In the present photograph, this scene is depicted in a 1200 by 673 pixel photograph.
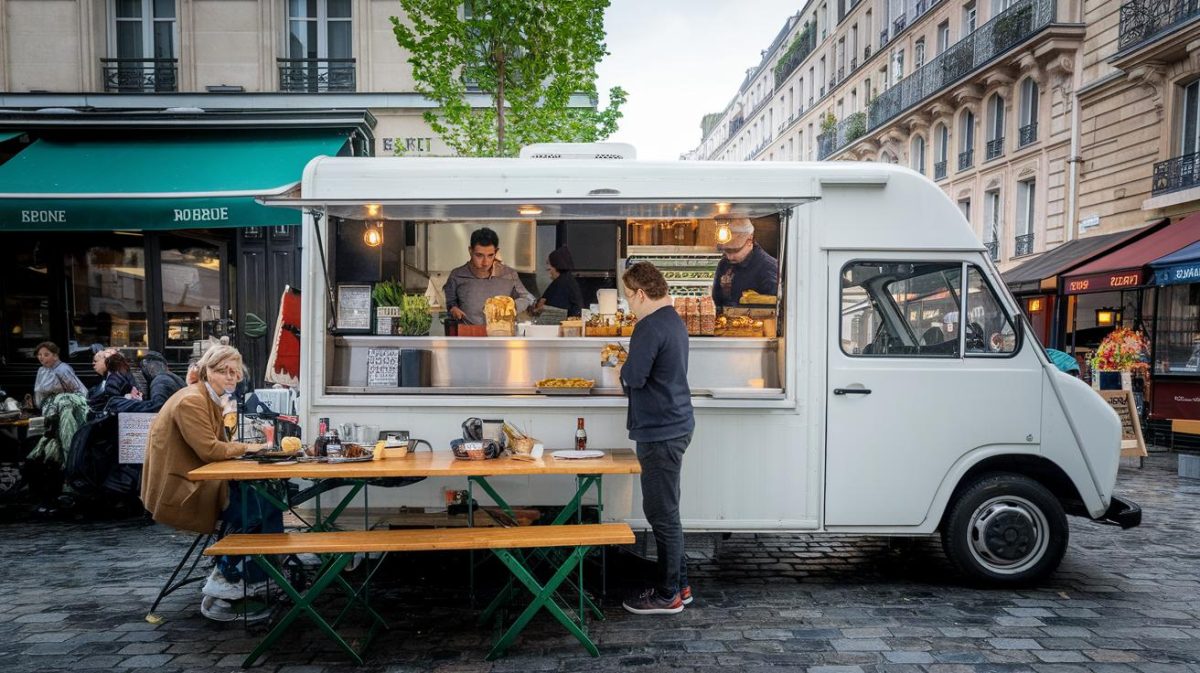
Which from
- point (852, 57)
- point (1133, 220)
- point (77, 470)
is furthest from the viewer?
point (852, 57)

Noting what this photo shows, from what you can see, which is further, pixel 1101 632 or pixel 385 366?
pixel 385 366

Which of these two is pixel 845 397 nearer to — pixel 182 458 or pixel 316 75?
pixel 182 458

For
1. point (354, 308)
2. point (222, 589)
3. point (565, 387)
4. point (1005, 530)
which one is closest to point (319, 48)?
point (354, 308)

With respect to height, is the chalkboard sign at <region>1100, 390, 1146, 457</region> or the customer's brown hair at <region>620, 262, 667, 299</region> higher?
the customer's brown hair at <region>620, 262, 667, 299</region>

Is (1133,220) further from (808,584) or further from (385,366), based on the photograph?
(385,366)

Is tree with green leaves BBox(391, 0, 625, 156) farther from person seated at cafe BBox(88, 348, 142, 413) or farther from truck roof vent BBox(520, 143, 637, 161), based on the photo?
person seated at cafe BBox(88, 348, 142, 413)

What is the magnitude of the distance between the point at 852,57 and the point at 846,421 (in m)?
34.2

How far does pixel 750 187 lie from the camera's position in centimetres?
468

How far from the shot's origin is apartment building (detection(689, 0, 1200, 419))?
1321 centimetres

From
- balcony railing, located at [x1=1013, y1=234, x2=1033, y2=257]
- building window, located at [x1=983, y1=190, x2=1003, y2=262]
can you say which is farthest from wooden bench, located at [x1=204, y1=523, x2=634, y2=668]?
building window, located at [x1=983, y1=190, x2=1003, y2=262]

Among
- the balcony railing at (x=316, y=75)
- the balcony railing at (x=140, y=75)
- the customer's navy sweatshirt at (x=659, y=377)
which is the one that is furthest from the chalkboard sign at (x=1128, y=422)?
the balcony railing at (x=140, y=75)

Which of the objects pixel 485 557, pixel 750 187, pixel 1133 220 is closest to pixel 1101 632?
pixel 750 187

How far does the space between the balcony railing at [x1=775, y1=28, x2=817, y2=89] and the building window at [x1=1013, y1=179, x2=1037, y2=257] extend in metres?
22.6

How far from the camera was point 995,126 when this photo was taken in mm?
22297
